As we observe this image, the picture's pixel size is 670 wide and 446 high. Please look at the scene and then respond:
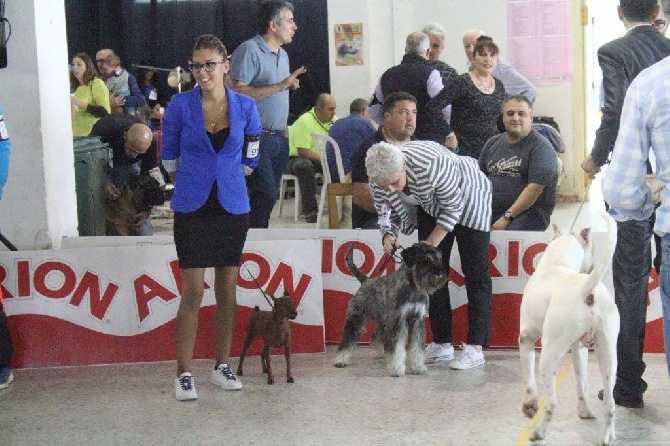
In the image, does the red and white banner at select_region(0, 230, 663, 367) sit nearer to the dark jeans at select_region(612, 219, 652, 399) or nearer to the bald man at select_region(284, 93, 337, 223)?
the dark jeans at select_region(612, 219, 652, 399)

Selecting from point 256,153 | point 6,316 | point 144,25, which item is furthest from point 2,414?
point 144,25

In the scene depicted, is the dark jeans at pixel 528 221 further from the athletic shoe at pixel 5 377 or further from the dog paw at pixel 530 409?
the athletic shoe at pixel 5 377

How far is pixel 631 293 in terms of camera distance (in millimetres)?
4523

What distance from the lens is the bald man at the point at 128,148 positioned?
7.90 meters

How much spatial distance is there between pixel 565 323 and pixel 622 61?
1123 millimetres

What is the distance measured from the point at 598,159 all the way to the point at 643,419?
1042mm

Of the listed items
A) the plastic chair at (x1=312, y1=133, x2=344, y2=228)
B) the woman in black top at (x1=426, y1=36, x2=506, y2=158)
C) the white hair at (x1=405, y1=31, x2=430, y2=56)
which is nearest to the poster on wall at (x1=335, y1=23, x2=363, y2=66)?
the plastic chair at (x1=312, y1=133, x2=344, y2=228)

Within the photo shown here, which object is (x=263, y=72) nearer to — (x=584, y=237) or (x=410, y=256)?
(x=410, y=256)

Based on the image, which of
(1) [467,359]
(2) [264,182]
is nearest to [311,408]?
(1) [467,359]

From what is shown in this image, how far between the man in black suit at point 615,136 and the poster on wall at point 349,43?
23.7 ft

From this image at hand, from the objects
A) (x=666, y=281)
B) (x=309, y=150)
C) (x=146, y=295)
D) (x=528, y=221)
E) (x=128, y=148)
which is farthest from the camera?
(x=309, y=150)

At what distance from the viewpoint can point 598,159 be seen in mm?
4547

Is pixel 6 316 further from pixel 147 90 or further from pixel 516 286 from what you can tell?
pixel 147 90

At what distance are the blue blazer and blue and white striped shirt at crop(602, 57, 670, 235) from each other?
2.12 meters
